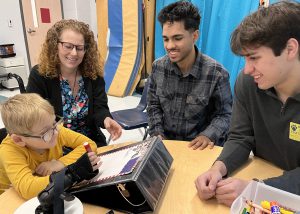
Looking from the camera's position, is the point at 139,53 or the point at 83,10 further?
the point at 83,10

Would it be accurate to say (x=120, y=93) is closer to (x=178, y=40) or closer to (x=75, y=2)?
(x=75, y=2)

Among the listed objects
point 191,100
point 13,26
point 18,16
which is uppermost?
point 18,16

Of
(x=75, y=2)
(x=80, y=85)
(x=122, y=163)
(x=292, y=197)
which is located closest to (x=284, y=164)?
(x=292, y=197)

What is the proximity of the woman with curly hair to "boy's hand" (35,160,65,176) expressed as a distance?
503mm

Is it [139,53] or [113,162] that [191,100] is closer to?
[113,162]

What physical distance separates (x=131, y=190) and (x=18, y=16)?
17.8 feet

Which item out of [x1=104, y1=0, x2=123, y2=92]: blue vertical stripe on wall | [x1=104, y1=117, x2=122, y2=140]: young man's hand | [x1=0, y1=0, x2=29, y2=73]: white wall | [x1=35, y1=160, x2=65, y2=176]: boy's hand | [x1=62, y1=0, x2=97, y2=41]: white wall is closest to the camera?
[x1=35, y1=160, x2=65, y2=176]: boy's hand

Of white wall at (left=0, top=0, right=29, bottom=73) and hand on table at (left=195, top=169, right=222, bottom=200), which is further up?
white wall at (left=0, top=0, right=29, bottom=73)

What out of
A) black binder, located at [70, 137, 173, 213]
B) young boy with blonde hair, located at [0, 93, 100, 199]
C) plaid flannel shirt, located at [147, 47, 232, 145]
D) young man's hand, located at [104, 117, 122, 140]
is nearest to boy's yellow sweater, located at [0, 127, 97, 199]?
young boy with blonde hair, located at [0, 93, 100, 199]

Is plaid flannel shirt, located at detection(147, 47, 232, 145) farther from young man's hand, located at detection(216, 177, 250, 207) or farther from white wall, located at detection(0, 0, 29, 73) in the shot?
white wall, located at detection(0, 0, 29, 73)

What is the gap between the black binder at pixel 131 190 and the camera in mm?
862

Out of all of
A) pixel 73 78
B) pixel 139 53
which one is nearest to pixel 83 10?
pixel 139 53

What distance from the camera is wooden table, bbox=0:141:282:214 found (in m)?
0.95

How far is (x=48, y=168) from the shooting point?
111cm
